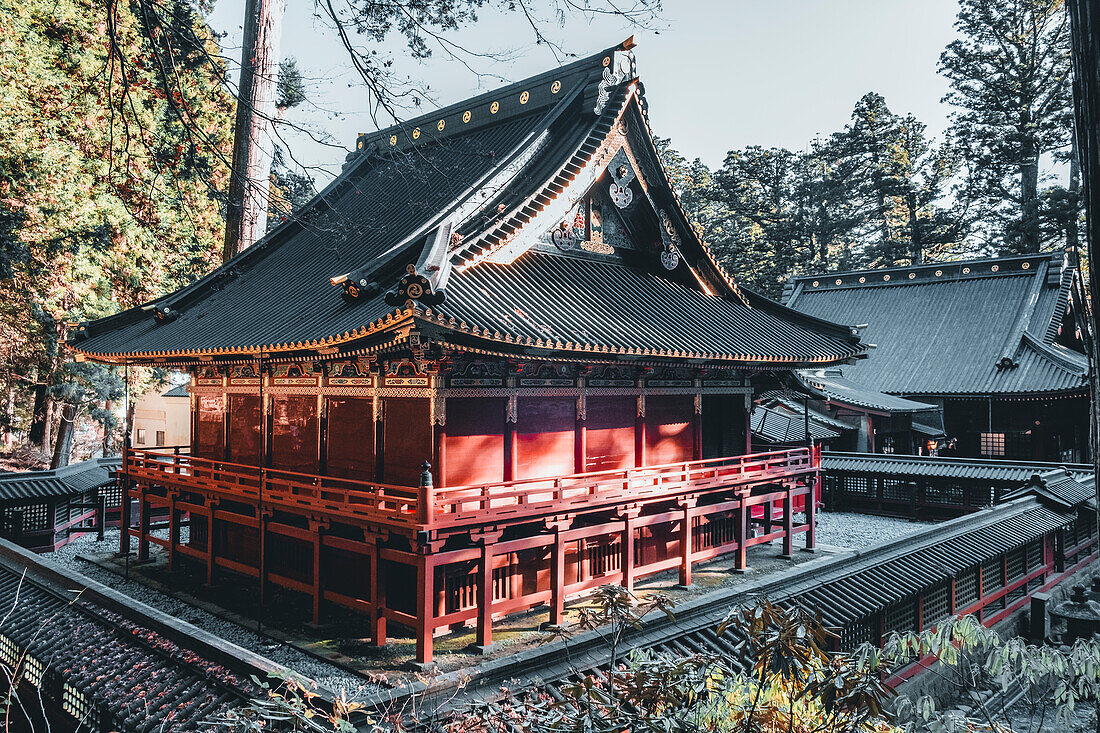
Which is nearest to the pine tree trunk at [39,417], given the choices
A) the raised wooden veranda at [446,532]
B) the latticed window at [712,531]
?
the raised wooden veranda at [446,532]

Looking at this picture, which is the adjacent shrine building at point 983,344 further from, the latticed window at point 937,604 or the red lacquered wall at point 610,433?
the red lacquered wall at point 610,433

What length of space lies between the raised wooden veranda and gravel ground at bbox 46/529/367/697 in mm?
914

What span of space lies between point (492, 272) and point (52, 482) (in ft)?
42.0

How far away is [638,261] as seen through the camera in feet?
53.2

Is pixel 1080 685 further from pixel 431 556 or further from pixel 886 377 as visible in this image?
pixel 886 377

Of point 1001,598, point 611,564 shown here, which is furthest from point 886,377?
point 611,564

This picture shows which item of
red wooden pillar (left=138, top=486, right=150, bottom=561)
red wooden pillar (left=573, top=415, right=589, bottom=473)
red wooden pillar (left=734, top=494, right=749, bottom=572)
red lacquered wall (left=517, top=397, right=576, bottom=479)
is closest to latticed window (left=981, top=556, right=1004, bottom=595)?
red wooden pillar (left=734, top=494, right=749, bottom=572)

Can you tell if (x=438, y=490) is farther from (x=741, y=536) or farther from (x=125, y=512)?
(x=125, y=512)

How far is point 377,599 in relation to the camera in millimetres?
11031

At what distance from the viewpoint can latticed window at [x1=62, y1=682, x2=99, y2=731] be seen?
7.91 m

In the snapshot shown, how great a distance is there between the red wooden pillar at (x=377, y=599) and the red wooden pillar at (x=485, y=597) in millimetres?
1449

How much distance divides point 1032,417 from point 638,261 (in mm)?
18996

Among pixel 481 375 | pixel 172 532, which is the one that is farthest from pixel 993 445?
pixel 172 532

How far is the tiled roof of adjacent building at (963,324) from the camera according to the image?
2720cm
